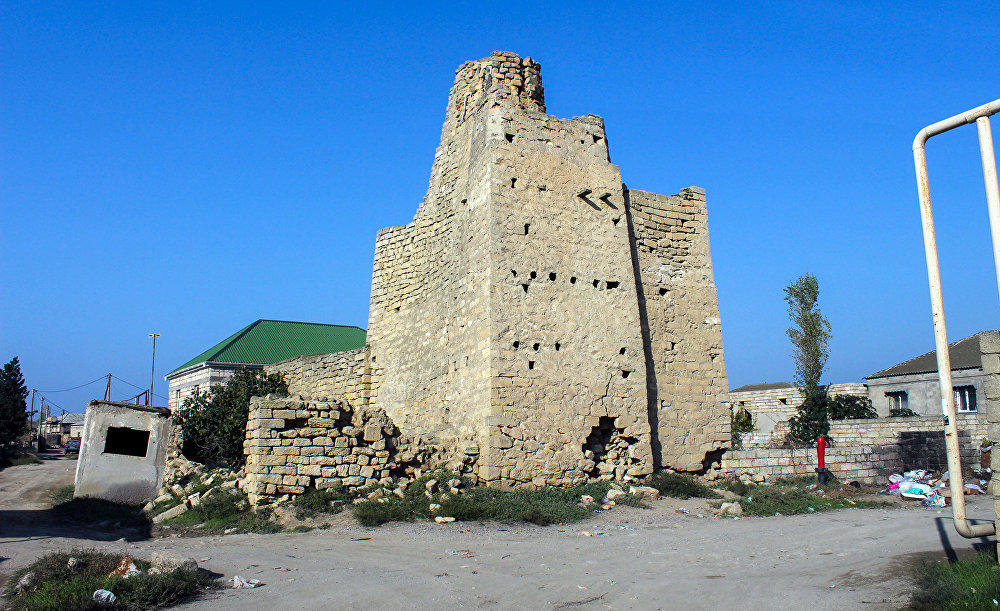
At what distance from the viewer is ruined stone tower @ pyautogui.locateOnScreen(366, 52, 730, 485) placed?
438 inches

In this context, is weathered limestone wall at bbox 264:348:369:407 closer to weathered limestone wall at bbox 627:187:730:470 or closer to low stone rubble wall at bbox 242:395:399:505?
low stone rubble wall at bbox 242:395:399:505

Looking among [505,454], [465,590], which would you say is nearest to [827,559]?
[465,590]

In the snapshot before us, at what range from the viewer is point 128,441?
56.6ft

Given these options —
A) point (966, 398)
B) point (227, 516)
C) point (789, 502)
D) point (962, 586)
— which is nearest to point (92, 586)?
point (227, 516)

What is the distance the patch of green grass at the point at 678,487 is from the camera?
37.3 feet

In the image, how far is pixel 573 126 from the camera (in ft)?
42.7

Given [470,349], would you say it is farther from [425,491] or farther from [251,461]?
[251,461]

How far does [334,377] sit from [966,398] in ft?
81.7

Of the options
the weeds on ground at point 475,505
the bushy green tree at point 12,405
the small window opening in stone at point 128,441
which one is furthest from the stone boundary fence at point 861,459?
Answer: the bushy green tree at point 12,405

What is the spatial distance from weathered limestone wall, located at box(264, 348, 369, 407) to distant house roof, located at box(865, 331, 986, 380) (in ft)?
73.1

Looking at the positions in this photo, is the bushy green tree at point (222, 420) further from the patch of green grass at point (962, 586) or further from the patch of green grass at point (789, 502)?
the patch of green grass at point (962, 586)

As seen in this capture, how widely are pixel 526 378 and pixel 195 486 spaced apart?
5.88 meters

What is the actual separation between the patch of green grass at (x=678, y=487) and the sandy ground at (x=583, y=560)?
3.68ft

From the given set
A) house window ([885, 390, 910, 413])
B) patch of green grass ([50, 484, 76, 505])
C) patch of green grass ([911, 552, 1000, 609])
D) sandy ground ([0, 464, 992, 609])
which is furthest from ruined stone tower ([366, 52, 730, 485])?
house window ([885, 390, 910, 413])
